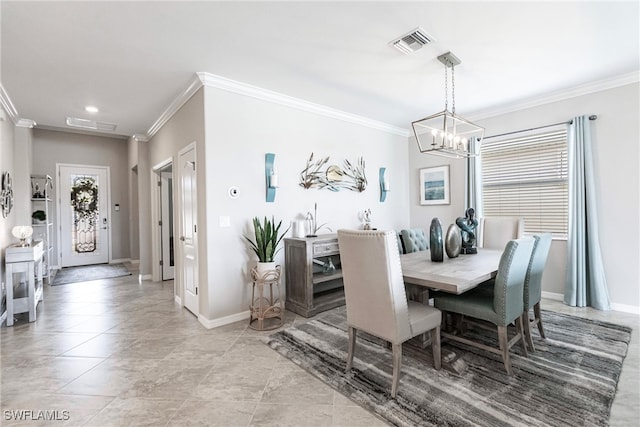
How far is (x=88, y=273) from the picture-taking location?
597 centimetres

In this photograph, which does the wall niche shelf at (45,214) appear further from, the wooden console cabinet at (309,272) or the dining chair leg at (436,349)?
the dining chair leg at (436,349)

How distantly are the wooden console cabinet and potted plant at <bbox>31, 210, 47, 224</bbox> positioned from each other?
487 cm

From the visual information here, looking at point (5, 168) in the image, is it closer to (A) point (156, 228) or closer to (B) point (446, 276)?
(A) point (156, 228)

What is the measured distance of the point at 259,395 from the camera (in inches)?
79.0

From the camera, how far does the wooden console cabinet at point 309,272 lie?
11.2ft

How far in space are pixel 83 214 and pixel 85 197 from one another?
383 millimetres

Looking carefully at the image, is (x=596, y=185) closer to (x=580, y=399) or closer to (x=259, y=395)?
(x=580, y=399)

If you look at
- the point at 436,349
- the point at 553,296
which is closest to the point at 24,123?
the point at 436,349

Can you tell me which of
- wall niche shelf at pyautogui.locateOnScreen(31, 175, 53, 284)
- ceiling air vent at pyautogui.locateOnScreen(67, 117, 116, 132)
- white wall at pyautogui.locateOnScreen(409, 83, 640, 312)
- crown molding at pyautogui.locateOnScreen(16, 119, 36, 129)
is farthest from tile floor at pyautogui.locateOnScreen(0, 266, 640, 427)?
crown molding at pyautogui.locateOnScreen(16, 119, 36, 129)

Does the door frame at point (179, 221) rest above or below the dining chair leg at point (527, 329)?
above

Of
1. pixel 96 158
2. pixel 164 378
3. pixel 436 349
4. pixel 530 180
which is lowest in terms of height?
pixel 164 378

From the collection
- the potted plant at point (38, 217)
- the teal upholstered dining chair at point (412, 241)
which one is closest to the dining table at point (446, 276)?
the teal upholstered dining chair at point (412, 241)

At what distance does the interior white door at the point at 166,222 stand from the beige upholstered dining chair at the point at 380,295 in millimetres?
4137

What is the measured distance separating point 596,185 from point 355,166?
295 centimetres
